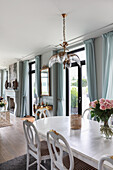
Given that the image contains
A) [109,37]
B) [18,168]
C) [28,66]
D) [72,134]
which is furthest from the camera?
[28,66]

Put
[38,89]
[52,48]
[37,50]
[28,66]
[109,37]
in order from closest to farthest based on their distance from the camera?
1. [109,37]
2. [52,48]
3. [37,50]
4. [38,89]
5. [28,66]

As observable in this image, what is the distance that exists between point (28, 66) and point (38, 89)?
5.43 ft

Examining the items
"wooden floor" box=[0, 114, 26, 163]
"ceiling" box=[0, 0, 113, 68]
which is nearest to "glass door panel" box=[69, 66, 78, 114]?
"ceiling" box=[0, 0, 113, 68]

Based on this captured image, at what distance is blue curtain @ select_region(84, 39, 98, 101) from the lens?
3.42 meters

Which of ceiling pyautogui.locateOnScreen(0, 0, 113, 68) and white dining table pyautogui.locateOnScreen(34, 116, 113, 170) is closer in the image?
white dining table pyautogui.locateOnScreen(34, 116, 113, 170)

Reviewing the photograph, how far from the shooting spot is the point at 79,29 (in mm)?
3080

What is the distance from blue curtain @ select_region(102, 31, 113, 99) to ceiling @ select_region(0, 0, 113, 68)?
0.38 m

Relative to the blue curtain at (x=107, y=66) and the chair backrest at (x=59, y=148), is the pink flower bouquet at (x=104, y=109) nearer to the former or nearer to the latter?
the chair backrest at (x=59, y=148)

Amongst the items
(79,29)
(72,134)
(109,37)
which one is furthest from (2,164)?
(109,37)

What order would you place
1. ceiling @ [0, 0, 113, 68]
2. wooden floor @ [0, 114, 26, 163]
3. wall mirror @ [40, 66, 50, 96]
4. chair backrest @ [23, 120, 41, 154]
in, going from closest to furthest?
chair backrest @ [23, 120, 41, 154], ceiling @ [0, 0, 113, 68], wooden floor @ [0, 114, 26, 163], wall mirror @ [40, 66, 50, 96]

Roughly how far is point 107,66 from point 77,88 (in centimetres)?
134

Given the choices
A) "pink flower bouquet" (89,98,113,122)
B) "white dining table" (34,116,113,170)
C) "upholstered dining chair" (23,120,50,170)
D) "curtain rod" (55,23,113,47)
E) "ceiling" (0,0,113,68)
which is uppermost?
"ceiling" (0,0,113,68)

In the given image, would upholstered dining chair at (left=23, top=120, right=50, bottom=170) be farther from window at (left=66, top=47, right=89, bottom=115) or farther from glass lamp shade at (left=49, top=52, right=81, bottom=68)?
window at (left=66, top=47, right=89, bottom=115)

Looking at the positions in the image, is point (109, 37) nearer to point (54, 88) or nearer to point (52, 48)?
point (52, 48)
